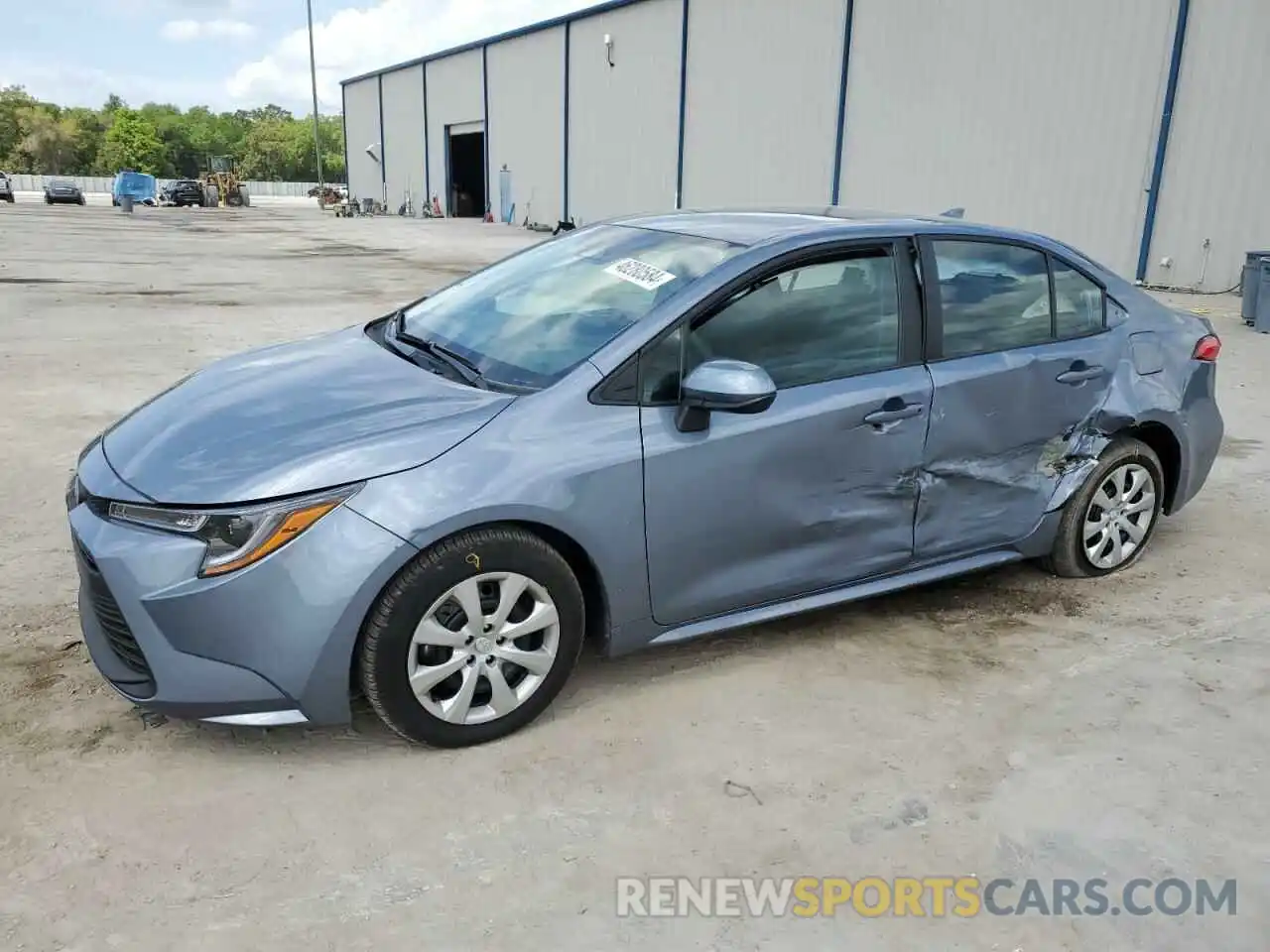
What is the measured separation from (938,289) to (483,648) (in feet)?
6.85

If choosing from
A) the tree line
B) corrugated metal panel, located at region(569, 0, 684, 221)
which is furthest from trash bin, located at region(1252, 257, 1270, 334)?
the tree line

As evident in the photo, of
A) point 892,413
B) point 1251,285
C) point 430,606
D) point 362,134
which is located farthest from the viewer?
point 362,134

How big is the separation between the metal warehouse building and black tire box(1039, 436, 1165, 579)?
11.4 meters

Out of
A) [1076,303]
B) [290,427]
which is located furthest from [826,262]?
[290,427]

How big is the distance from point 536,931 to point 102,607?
5.09ft

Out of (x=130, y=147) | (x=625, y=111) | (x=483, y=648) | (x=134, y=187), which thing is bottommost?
(x=483, y=648)

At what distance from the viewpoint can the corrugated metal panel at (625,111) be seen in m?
25.2

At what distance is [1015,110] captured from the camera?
16.3 metres

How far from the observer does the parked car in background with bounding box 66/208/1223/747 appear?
270 cm

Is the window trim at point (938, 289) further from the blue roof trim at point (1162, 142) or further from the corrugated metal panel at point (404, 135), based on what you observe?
the corrugated metal panel at point (404, 135)

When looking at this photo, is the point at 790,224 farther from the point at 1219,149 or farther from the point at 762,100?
the point at 762,100

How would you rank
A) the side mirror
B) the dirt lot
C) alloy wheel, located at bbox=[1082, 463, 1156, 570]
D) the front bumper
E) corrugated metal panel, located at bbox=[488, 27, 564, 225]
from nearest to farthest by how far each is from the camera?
1. the dirt lot
2. the front bumper
3. the side mirror
4. alloy wheel, located at bbox=[1082, 463, 1156, 570]
5. corrugated metal panel, located at bbox=[488, 27, 564, 225]

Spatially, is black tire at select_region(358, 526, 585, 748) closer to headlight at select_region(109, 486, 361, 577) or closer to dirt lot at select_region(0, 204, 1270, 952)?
dirt lot at select_region(0, 204, 1270, 952)

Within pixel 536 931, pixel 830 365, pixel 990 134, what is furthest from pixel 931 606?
pixel 990 134
